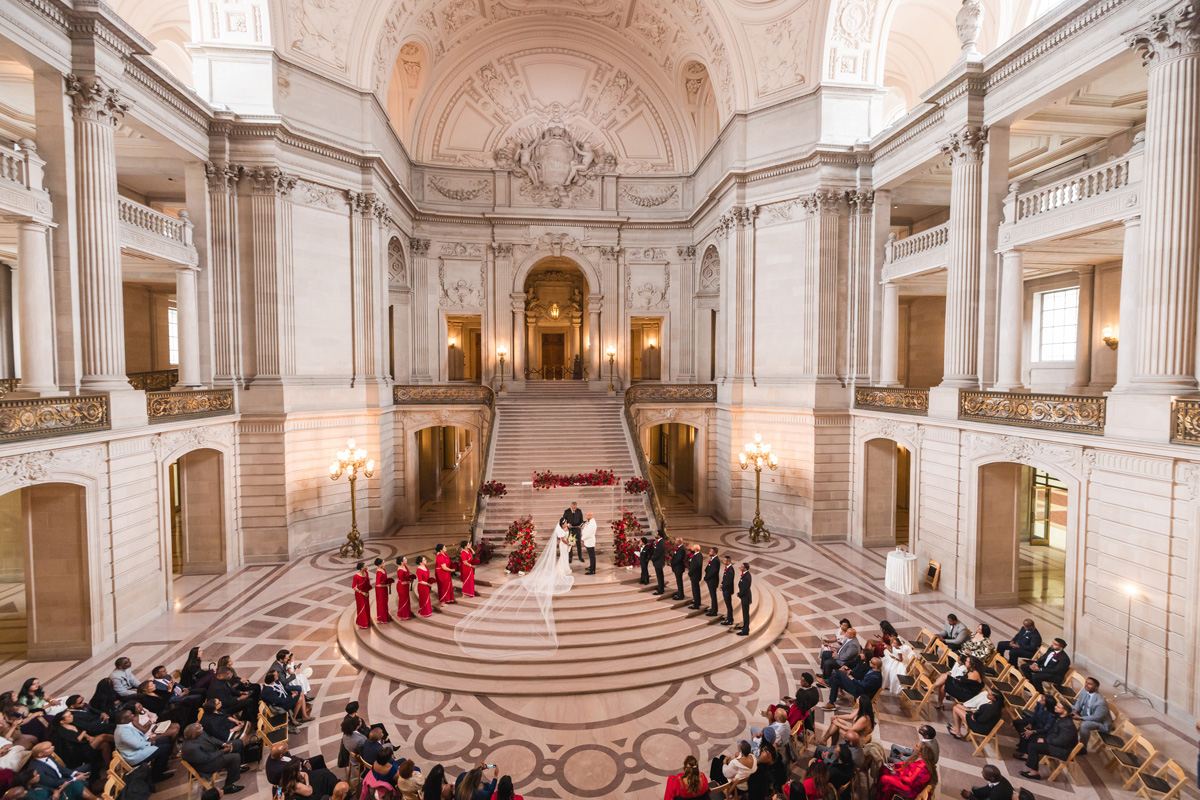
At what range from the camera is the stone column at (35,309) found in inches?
390

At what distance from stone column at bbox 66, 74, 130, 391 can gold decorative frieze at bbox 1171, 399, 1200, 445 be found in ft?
59.9

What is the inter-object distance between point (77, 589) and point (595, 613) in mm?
9369

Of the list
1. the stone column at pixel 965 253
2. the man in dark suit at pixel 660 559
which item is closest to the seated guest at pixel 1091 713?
the man in dark suit at pixel 660 559

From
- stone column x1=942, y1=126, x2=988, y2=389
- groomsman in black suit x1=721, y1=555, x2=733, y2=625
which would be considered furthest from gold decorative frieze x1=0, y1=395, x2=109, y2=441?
stone column x1=942, y1=126, x2=988, y2=389

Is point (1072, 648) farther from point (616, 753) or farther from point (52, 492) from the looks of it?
point (52, 492)

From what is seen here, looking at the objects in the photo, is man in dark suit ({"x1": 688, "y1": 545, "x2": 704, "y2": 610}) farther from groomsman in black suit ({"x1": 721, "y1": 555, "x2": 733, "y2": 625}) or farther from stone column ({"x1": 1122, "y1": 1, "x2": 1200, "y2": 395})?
stone column ({"x1": 1122, "y1": 1, "x2": 1200, "y2": 395})

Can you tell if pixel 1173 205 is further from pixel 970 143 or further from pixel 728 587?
pixel 728 587

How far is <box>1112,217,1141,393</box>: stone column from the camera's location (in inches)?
368

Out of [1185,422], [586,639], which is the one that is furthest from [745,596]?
[1185,422]

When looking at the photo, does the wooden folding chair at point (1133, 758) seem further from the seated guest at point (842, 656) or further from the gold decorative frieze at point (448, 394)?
the gold decorative frieze at point (448, 394)

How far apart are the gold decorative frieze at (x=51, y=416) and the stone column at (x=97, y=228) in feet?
3.18

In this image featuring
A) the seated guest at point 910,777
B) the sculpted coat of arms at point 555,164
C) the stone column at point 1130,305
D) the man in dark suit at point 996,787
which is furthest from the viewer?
the sculpted coat of arms at point 555,164

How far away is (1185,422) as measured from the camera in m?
8.11

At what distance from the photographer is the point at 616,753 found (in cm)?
773
